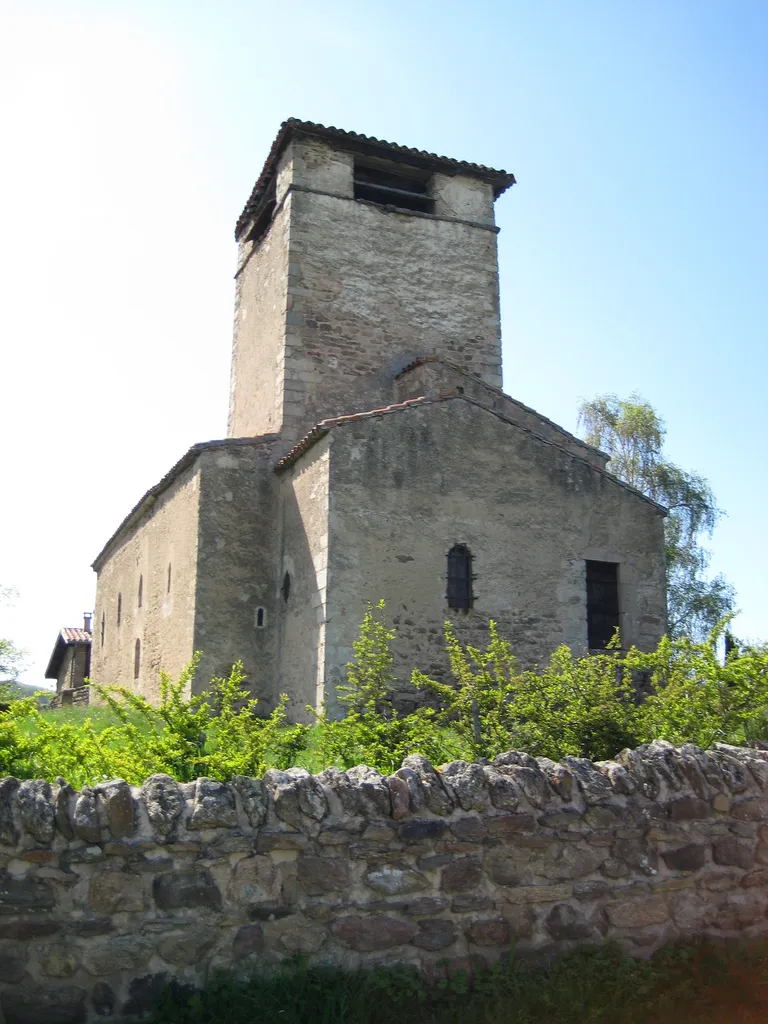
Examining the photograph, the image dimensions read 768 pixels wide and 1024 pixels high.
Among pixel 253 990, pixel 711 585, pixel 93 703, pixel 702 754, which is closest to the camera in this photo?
pixel 253 990

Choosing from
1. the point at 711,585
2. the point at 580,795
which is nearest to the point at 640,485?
the point at 711,585

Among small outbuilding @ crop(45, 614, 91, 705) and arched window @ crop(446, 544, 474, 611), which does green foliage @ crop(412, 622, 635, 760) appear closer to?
arched window @ crop(446, 544, 474, 611)

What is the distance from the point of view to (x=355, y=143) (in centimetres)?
1820

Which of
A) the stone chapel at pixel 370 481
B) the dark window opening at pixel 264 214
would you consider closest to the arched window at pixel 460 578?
the stone chapel at pixel 370 481

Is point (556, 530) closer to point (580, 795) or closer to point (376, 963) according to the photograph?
point (580, 795)

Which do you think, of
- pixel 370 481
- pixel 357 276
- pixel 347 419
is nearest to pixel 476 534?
pixel 370 481

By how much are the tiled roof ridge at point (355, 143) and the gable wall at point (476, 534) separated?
267 inches

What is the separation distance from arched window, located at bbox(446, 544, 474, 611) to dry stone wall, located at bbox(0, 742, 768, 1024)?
26.0 ft

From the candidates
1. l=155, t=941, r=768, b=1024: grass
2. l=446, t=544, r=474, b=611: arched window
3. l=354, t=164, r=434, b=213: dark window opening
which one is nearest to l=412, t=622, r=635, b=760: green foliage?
l=155, t=941, r=768, b=1024: grass

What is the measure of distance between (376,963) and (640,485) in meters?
22.8

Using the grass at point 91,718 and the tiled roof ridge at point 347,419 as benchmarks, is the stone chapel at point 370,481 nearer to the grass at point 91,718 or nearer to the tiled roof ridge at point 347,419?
the tiled roof ridge at point 347,419

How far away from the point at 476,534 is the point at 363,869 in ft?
30.4

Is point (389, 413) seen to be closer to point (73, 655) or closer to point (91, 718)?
point (91, 718)

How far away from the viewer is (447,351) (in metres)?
18.5
